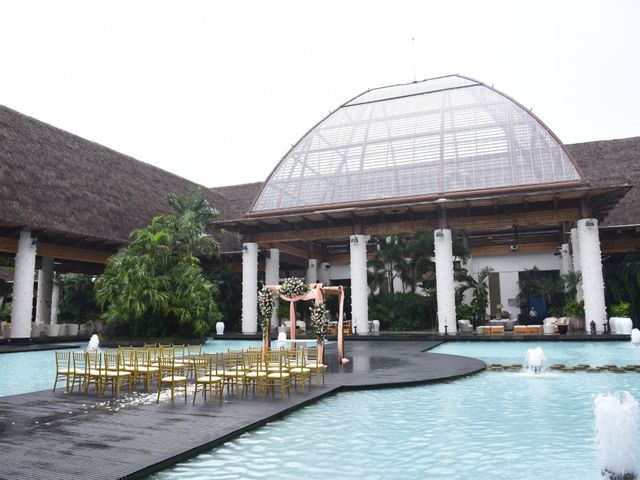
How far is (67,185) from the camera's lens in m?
26.5

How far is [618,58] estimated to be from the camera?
22688 mm

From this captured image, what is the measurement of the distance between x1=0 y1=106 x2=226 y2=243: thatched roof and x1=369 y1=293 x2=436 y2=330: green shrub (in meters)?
15.5

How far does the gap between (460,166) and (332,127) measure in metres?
9.07

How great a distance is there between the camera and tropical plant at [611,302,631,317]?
80.4 ft

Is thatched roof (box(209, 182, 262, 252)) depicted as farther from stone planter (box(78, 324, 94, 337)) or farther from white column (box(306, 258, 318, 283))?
stone planter (box(78, 324, 94, 337))

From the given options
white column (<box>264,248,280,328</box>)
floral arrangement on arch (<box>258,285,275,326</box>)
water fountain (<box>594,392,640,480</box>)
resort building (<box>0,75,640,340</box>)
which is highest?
resort building (<box>0,75,640,340</box>)

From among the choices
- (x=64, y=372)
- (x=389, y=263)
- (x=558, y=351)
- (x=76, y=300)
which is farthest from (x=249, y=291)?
(x=64, y=372)

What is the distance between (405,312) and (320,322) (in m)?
16.2

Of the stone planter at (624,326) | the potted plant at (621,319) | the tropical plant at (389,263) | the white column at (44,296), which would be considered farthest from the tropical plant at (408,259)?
the white column at (44,296)

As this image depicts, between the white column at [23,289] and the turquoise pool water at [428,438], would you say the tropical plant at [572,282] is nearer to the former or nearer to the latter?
the turquoise pool water at [428,438]

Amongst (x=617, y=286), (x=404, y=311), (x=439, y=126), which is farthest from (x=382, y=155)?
→ (x=617, y=286)

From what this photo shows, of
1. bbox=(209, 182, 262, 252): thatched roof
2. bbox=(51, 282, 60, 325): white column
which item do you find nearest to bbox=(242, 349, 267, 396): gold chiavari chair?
bbox=(209, 182, 262, 252): thatched roof

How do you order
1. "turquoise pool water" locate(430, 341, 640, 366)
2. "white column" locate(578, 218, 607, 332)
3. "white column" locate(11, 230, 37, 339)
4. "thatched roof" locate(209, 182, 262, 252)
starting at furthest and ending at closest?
"thatched roof" locate(209, 182, 262, 252) < "white column" locate(11, 230, 37, 339) < "white column" locate(578, 218, 607, 332) < "turquoise pool water" locate(430, 341, 640, 366)

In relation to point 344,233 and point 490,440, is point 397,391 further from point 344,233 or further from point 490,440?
point 344,233
